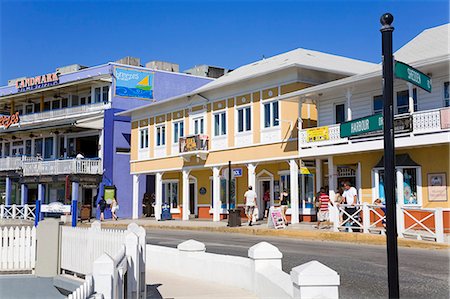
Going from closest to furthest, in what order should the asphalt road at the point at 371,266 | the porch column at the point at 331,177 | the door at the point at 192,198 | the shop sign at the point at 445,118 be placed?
→ the asphalt road at the point at 371,266, the shop sign at the point at 445,118, the porch column at the point at 331,177, the door at the point at 192,198

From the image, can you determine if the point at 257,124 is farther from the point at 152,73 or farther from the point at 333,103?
the point at 152,73

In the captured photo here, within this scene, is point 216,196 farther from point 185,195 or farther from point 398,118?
point 398,118

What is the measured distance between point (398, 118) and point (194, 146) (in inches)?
560

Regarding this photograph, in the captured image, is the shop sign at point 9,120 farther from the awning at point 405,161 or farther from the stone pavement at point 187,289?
the stone pavement at point 187,289

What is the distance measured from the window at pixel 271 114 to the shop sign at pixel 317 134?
2399 millimetres

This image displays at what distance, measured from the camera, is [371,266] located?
11.7m

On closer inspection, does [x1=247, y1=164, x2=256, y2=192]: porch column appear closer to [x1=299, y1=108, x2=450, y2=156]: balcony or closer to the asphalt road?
[x1=299, y1=108, x2=450, y2=156]: balcony

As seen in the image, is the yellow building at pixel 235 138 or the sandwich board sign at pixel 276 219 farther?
the yellow building at pixel 235 138

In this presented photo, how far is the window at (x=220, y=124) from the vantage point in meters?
31.4

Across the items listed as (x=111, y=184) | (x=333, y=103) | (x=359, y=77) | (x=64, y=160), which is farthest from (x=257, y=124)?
(x=64, y=160)

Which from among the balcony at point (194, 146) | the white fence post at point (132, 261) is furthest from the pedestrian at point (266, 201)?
the white fence post at point (132, 261)

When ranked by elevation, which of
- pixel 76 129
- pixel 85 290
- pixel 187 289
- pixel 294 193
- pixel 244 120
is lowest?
pixel 187 289

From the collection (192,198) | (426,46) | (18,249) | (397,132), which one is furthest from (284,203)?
(18,249)

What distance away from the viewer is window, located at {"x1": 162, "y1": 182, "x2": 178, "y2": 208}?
126ft
